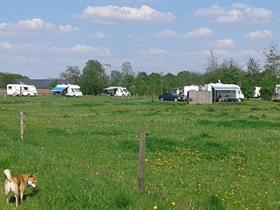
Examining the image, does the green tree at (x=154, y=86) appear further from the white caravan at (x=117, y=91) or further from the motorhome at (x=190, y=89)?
the motorhome at (x=190, y=89)

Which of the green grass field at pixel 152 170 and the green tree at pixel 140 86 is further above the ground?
the green tree at pixel 140 86

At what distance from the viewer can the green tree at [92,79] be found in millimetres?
133875

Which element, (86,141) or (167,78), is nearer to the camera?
(86,141)

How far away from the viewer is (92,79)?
134625 millimetres

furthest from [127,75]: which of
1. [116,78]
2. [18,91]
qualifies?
[18,91]

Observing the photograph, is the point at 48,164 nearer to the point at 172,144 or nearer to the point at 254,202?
the point at 254,202

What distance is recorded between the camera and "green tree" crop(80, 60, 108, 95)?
5271 inches

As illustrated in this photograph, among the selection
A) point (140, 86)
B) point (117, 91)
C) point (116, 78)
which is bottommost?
point (117, 91)

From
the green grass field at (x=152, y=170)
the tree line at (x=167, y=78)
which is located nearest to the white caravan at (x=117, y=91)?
the tree line at (x=167, y=78)

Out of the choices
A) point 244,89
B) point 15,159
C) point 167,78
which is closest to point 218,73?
point 244,89

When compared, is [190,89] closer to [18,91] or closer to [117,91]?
[117,91]

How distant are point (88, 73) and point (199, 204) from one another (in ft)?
410

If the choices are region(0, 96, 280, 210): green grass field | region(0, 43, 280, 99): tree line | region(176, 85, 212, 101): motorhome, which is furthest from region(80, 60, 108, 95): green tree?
region(0, 96, 280, 210): green grass field

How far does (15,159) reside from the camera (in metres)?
13.3
